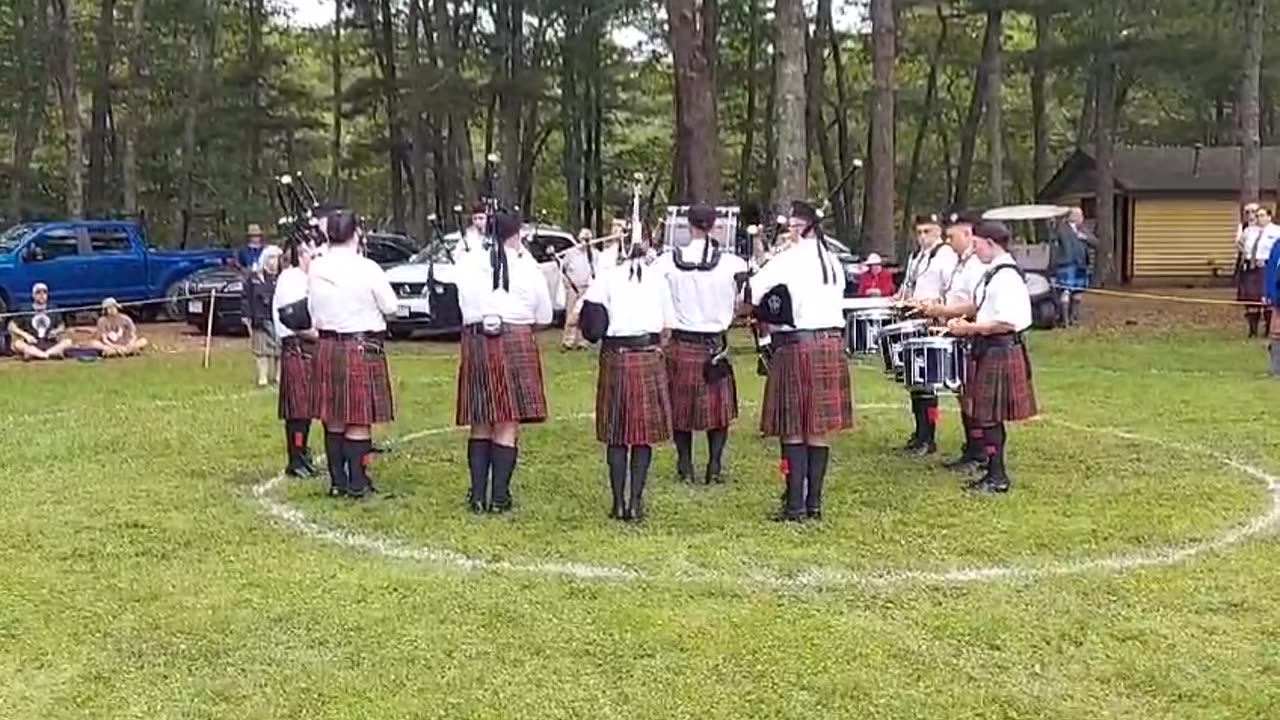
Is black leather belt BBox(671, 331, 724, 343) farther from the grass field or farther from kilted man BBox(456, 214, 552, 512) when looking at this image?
kilted man BBox(456, 214, 552, 512)

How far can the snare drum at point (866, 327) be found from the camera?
8617 mm

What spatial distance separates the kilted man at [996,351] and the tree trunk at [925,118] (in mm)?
25403

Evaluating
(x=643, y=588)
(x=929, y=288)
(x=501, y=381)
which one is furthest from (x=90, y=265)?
(x=643, y=588)

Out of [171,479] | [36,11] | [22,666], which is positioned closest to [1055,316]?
[171,479]

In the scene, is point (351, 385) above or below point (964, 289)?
below

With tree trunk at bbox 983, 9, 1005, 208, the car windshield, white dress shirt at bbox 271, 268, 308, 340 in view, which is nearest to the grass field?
white dress shirt at bbox 271, 268, 308, 340

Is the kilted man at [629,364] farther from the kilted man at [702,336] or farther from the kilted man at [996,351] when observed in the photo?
the kilted man at [996,351]

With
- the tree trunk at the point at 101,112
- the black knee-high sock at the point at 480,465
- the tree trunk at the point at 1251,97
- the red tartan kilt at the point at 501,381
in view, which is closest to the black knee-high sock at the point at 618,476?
the red tartan kilt at the point at 501,381

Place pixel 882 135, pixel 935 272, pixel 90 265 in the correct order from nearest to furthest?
pixel 935 272, pixel 90 265, pixel 882 135

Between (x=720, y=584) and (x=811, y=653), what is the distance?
3.15 feet

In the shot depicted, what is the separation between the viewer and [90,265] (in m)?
19.5

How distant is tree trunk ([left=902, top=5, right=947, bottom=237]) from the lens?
33.9 m

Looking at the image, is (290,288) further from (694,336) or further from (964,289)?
(964,289)

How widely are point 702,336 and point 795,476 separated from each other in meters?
1.26
